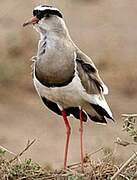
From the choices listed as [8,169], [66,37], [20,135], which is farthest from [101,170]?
[20,135]

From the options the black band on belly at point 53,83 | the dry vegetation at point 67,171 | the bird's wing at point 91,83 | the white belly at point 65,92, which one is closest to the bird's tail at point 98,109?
the bird's wing at point 91,83

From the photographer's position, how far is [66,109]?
611 centimetres

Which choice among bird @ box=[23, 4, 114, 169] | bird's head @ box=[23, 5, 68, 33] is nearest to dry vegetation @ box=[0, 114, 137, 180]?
bird @ box=[23, 4, 114, 169]

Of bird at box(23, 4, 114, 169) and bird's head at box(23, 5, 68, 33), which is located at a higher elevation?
bird's head at box(23, 5, 68, 33)

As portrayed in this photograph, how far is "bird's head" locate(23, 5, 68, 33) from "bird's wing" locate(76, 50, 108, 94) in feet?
0.71

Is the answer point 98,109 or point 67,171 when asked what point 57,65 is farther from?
point 67,171

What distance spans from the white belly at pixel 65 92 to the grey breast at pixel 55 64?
0.10 ft

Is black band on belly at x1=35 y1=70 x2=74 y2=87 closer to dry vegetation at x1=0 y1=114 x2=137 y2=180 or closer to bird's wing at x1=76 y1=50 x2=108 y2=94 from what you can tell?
bird's wing at x1=76 y1=50 x2=108 y2=94

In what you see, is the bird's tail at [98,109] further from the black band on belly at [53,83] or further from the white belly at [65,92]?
the black band on belly at [53,83]

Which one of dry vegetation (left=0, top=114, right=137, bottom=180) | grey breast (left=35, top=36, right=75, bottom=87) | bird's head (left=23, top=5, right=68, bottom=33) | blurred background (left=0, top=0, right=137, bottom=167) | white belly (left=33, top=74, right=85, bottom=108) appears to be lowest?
blurred background (left=0, top=0, right=137, bottom=167)

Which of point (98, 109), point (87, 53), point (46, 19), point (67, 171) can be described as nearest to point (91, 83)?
point (98, 109)

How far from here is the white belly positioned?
577 centimetres

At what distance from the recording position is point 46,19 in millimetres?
5754

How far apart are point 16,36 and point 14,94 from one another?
64.7 inches
